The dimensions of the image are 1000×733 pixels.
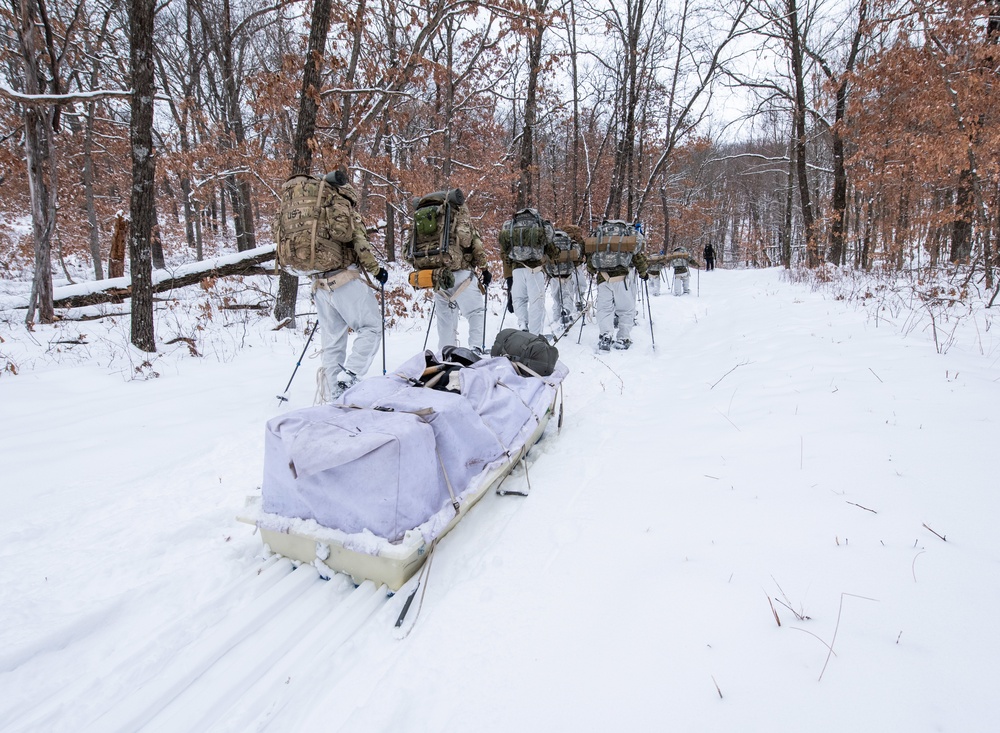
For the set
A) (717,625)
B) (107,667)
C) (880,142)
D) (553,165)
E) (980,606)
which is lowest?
(107,667)

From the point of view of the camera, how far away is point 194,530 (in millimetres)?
2746

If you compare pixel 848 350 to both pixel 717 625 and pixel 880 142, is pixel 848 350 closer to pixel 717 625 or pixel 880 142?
pixel 717 625

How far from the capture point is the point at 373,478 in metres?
2.19

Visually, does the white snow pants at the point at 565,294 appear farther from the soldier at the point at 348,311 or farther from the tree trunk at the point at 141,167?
the tree trunk at the point at 141,167

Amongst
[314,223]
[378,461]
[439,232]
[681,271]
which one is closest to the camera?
[378,461]

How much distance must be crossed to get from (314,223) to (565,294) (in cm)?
678

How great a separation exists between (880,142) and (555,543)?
40.7ft

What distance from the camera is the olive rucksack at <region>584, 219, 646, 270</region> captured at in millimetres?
7113

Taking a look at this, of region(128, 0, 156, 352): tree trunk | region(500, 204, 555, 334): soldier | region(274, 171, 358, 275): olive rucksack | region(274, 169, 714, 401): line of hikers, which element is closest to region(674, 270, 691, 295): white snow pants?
region(274, 169, 714, 401): line of hikers

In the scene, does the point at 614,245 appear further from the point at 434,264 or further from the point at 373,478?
the point at 373,478

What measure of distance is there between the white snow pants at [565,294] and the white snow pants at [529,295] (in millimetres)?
1622

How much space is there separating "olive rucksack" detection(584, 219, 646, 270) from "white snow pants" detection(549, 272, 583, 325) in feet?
6.48

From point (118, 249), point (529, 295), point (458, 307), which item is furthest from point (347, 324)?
Result: point (118, 249)

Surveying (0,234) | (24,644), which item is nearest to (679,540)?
(24,644)
